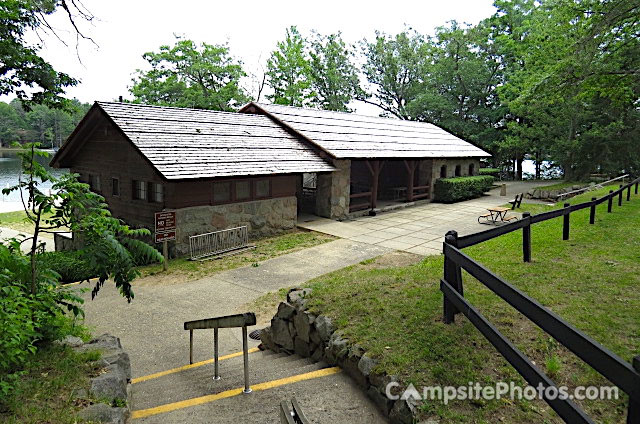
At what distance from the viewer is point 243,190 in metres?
14.5

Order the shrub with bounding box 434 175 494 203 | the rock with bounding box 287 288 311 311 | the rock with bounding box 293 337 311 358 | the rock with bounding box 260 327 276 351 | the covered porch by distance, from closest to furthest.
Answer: the rock with bounding box 293 337 311 358 < the rock with bounding box 287 288 311 311 < the rock with bounding box 260 327 276 351 < the covered porch < the shrub with bounding box 434 175 494 203

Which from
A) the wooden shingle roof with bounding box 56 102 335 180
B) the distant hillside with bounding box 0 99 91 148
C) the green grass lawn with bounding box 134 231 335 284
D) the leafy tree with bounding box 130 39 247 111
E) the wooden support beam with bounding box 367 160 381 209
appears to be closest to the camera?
the green grass lawn with bounding box 134 231 335 284

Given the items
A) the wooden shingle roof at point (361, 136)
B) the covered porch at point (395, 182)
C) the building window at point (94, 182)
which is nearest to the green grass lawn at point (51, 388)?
the building window at point (94, 182)

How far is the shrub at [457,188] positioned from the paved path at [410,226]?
933 millimetres

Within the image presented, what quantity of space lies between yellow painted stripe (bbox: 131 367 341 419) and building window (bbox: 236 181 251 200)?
10280 mm

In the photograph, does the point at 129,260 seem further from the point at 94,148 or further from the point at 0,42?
the point at 94,148

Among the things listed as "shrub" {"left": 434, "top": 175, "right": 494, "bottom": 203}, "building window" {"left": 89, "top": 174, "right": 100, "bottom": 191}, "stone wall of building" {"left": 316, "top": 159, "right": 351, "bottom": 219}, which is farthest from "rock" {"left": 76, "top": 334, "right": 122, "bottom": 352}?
"shrub" {"left": 434, "top": 175, "right": 494, "bottom": 203}

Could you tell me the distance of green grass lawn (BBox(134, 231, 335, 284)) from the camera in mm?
11094

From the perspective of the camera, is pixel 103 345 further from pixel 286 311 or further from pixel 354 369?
pixel 354 369

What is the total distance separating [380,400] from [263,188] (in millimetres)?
11836

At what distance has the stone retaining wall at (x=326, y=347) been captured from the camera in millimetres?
3709

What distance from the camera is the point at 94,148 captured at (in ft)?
51.2

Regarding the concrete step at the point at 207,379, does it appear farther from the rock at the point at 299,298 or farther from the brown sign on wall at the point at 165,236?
the brown sign on wall at the point at 165,236

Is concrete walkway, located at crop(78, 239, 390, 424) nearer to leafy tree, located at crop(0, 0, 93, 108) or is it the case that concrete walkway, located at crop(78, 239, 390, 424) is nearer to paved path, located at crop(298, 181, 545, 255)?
paved path, located at crop(298, 181, 545, 255)
